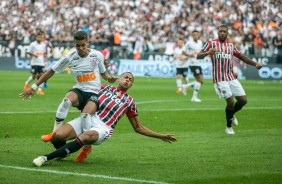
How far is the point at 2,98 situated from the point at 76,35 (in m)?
14.7

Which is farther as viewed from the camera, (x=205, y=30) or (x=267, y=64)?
(x=205, y=30)

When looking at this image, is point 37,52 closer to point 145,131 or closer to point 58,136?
point 58,136

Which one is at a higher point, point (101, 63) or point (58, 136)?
point (101, 63)

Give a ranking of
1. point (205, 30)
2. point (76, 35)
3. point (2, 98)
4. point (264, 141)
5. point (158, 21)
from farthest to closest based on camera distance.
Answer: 1. point (158, 21)
2. point (205, 30)
3. point (2, 98)
4. point (264, 141)
5. point (76, 35)

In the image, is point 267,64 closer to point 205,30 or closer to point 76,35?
point 205,30

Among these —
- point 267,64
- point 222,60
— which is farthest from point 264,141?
point 267,64

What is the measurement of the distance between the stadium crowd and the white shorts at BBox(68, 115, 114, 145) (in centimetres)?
3154

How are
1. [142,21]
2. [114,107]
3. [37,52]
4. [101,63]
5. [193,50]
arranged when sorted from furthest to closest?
1. [142,21]
2. [37,52]
3. [193,50]
4. [101,63]
5. [114,107]

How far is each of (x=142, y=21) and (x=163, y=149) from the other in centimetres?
3578

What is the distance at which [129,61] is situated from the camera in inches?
1781

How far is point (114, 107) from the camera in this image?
11.7 metres

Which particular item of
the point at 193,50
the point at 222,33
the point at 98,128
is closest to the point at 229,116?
the point at 222,33

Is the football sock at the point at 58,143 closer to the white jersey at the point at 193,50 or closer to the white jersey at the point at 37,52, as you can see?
the white jersey at the point at 193,50

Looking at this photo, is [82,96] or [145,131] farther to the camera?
[82,96]
